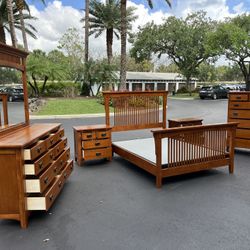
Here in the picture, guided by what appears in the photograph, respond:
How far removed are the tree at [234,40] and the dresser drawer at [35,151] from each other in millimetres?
19911

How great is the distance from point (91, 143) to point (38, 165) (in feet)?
7.53

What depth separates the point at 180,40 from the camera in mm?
27141

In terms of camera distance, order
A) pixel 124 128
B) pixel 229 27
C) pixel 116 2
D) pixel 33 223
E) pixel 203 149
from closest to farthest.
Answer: pixel 33 223, pixel 203 149, pixel 124 128, pixel 229 27, pixel 116 2

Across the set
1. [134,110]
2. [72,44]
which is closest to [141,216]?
[134,110]

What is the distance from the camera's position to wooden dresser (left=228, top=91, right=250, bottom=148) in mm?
6012

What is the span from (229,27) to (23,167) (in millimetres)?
21047

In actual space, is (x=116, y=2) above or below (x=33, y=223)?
above

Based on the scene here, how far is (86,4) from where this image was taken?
20.5m

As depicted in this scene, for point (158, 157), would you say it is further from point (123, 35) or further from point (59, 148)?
point (123, 35)

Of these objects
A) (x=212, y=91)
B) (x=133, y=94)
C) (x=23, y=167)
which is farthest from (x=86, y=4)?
(x=23, y=167)

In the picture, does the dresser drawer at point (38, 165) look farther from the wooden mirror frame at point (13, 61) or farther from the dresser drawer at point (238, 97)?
the dresser drawer at point (238, 97)

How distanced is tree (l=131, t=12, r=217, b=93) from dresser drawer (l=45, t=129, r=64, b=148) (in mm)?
24877

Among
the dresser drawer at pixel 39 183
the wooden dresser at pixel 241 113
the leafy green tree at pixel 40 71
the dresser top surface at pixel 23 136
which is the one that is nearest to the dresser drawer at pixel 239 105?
the wooden dresser at pixel 241 113

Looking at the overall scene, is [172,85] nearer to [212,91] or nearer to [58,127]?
[212,91]
